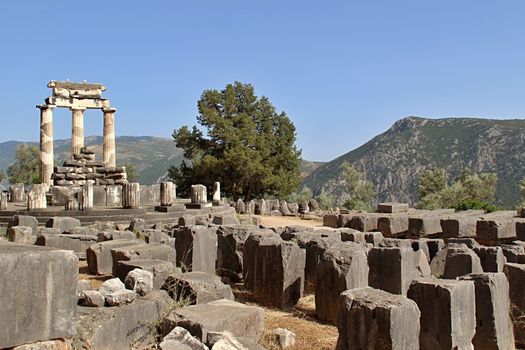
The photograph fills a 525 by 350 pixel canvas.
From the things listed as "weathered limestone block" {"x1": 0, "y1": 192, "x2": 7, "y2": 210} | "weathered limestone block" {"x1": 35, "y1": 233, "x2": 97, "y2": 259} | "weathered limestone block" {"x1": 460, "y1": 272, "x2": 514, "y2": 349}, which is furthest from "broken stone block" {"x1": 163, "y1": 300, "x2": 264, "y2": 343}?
"weathered limestone block" {"x1": 0, "y1": 192, "x2": 7, "y2": 210}

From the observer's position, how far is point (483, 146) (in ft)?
239

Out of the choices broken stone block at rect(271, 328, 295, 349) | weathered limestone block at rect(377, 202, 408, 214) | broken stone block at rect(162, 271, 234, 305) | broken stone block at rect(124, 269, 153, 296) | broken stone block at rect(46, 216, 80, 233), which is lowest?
broken stone block at rect(271, 328, 295, 349)

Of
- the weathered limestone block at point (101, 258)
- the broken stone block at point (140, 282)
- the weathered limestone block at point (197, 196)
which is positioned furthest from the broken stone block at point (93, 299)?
the weathered limestone block at point (197, 196)

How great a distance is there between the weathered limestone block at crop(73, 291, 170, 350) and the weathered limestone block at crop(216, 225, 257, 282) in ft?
13.6

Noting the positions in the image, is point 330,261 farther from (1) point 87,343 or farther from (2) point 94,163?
(2) point 94,163

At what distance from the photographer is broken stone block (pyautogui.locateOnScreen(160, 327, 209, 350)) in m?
4.84

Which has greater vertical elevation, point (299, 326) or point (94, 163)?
point (94, 163)

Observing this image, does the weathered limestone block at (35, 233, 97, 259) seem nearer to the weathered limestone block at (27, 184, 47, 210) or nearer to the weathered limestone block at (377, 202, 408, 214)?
the weathered limestone block at (27, 184, 47, 210)

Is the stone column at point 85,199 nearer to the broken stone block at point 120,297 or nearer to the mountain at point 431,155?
the broken stone block at point 120,297

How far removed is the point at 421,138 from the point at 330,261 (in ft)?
261

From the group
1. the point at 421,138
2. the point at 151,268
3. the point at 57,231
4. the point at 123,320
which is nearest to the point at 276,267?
the point at 151,268

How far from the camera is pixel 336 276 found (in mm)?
7367

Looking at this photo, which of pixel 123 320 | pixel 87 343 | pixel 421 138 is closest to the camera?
pixel 87 343

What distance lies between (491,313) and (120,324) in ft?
13.0
